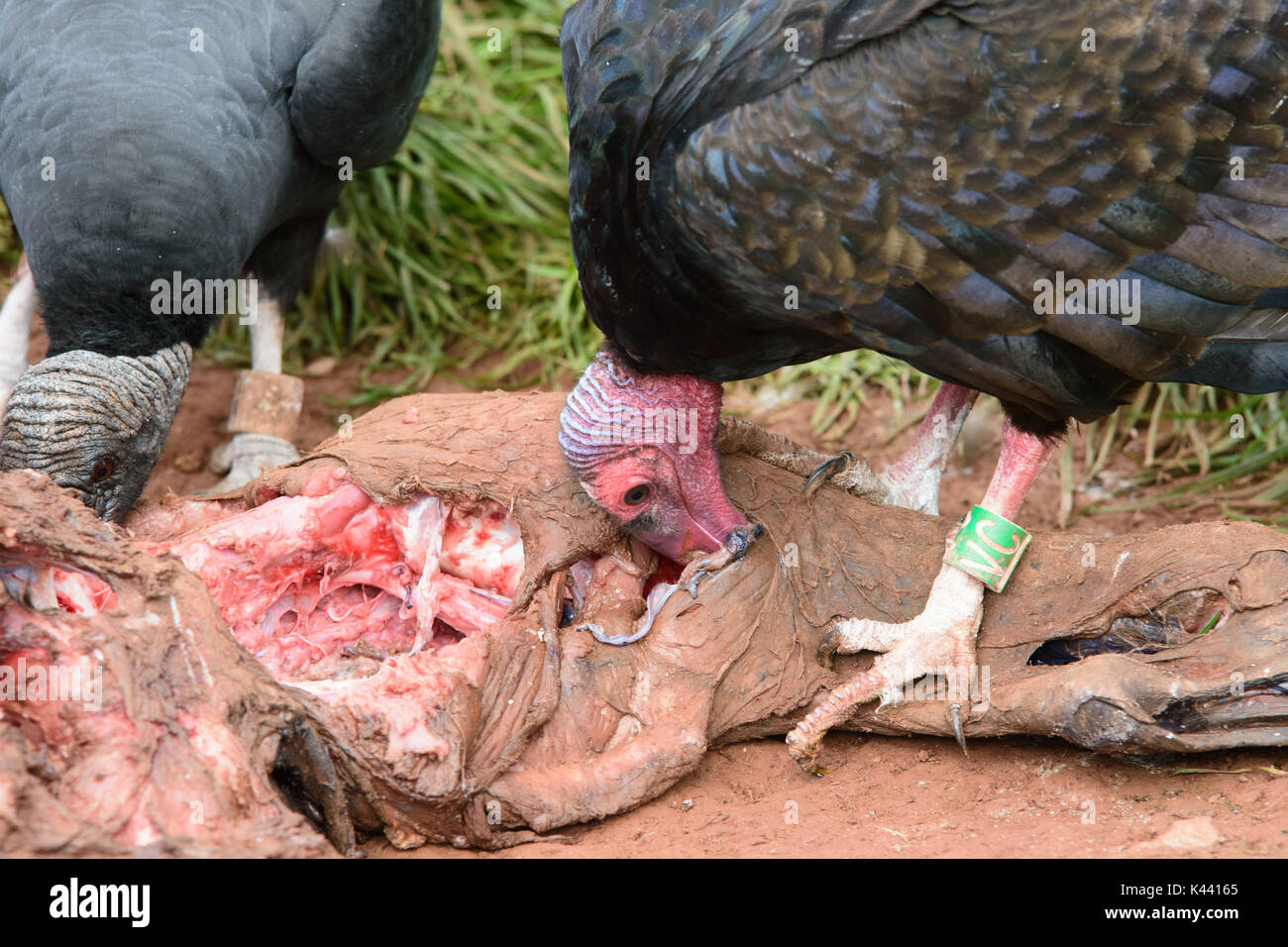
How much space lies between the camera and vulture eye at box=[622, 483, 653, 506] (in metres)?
3.03

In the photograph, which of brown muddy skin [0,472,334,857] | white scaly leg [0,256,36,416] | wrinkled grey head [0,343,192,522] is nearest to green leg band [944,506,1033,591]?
brown muddy skin [0,472,334,857]

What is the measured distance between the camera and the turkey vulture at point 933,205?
2.59 m

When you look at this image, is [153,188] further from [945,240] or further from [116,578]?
[945,240]

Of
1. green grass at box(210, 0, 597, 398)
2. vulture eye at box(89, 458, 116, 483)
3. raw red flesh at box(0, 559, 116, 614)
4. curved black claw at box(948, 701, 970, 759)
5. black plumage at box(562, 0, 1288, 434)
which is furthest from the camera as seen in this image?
green grass at box(210, 0, 597, 398)

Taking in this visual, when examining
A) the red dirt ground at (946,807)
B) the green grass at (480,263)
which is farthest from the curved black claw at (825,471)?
the green grass at (480,263)

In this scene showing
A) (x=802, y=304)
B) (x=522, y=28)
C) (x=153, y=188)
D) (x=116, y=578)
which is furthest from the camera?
(x=522, y=28)

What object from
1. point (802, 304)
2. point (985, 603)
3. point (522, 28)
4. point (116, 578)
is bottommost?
point (985, 603)

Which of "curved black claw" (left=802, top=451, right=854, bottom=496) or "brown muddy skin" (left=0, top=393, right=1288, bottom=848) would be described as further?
"curved black claw" (left=802, top=451, right=854, bottom=496)

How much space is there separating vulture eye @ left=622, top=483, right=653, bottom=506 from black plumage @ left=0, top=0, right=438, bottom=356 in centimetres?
169

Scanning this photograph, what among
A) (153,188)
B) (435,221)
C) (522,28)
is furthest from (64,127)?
(522,28)

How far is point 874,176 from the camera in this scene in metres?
2.62

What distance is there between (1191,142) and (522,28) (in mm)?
4214

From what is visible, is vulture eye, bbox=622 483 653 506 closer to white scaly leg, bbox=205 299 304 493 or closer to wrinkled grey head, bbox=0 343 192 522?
A: wrinkled grey head, bbox=0 343 192 522

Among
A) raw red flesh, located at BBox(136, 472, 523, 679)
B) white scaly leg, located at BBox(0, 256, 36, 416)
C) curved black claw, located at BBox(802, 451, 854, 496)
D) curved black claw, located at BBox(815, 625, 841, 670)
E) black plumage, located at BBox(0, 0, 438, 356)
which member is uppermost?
black plumage, located at BBox(0, 0, 438, 356)
